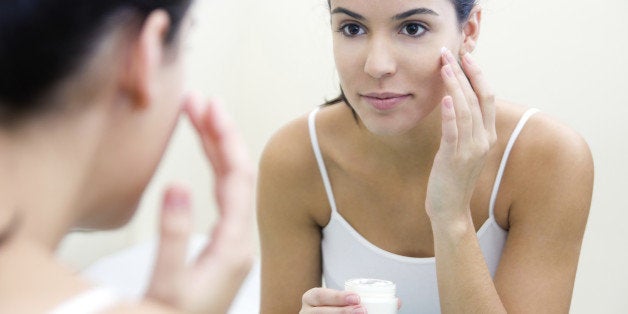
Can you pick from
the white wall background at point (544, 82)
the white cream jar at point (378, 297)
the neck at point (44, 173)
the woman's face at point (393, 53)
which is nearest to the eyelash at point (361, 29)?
the woman's face at point (393, 53)

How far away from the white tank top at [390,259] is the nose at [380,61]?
242 millimetres

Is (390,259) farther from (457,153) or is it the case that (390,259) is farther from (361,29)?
(361,29)

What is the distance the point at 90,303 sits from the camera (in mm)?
410

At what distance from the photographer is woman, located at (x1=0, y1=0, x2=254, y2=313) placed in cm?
40

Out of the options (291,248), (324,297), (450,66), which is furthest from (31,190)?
(291,248)

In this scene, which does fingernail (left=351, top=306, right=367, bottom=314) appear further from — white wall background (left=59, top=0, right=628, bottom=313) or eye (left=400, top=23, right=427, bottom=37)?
white wall background (left=59, top=0, right=628, bottom=313)

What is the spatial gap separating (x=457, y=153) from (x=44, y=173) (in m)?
0.62

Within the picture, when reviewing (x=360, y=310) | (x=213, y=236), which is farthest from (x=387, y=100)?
(x=213, y=236)

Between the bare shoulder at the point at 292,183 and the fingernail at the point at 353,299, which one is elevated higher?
the bare shoulder at the point at 292,183

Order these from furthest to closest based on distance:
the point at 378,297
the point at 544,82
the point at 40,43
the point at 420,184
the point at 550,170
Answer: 1. the point at 544,82
2. the point at 420,184
3. the point at 550,170
4. the point at 378,297
5. the point at 40,43

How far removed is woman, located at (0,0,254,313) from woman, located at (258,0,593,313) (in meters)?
0.37

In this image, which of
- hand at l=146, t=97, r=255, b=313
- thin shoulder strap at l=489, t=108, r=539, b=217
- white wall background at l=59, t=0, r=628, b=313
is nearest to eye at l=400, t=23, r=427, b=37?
thin shoulder strap at l=489, t=108, r=539, b=217

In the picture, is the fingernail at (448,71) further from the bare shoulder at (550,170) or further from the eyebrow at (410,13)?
the bare shoulder at (550,170)

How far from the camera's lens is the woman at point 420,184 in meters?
0.95
